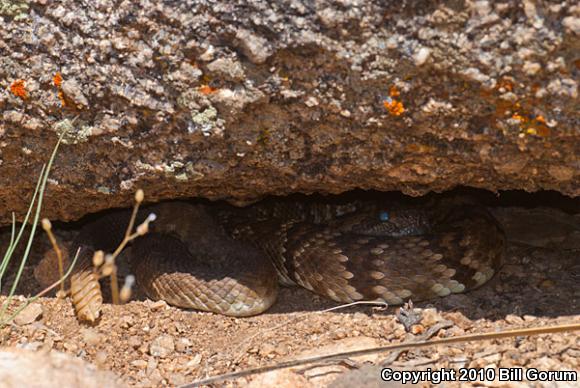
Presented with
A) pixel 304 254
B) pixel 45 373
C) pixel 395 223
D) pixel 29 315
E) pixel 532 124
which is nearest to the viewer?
pixel 45 373

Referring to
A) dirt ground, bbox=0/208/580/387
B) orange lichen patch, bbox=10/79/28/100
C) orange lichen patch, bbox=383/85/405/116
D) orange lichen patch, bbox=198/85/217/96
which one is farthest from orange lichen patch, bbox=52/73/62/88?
orange lichen patch, bbox=383/85/405/116

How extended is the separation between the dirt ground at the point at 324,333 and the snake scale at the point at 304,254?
9cm

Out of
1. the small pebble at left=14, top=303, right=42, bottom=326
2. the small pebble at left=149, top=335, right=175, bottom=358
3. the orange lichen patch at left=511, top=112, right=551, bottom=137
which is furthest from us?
the small pebble at left=14, top=303, right=42, bottom=326

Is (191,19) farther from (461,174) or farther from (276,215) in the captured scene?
(276,215)

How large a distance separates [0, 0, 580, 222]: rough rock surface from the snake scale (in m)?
0.64

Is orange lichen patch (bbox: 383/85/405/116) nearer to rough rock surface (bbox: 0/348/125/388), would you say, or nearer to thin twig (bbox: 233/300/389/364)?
thin twig (bbox: 233/300/389/364)

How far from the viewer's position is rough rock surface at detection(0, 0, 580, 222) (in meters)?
2.47

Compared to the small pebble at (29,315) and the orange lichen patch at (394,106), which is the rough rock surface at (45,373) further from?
the orange lichen patch at (394,106)

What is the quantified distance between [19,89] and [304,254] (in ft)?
5.83

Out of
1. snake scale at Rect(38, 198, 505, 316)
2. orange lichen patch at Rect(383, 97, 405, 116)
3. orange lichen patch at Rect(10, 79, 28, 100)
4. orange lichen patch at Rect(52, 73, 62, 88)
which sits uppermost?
orange lichen patch at Rect(52, 73, 62, 88)

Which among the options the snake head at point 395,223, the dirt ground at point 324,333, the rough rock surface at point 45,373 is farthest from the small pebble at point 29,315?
the snake head at point 395,223

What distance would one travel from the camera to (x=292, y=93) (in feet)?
8.89

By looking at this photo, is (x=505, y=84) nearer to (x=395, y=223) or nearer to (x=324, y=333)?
(x=324, y=333)

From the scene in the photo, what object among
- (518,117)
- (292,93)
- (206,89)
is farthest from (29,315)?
(518,117)
